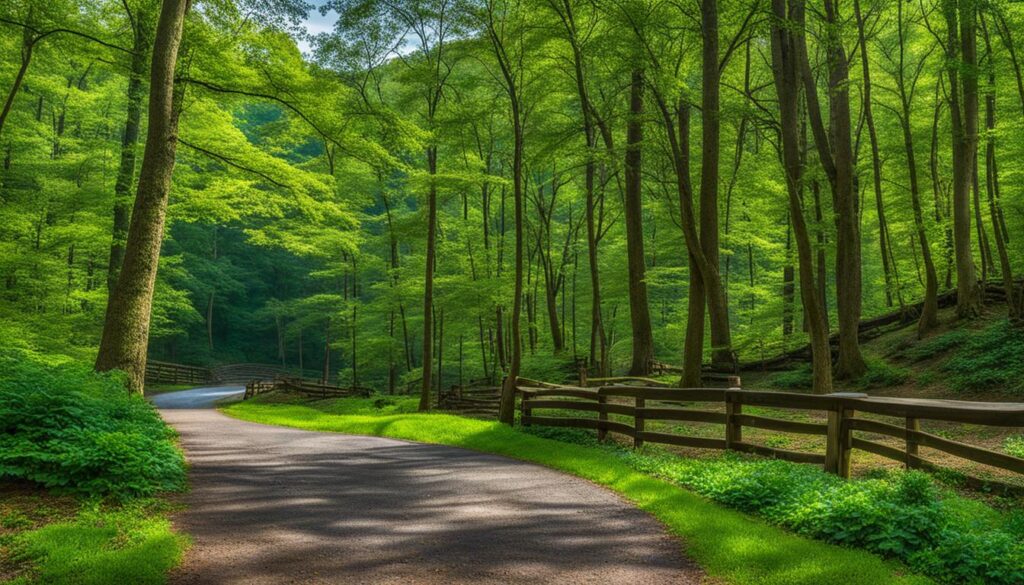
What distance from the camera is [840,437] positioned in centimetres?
706

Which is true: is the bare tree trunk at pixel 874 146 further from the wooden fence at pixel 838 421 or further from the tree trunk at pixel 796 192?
the wooden fence at pixel 838 421

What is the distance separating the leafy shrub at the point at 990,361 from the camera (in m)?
13.1

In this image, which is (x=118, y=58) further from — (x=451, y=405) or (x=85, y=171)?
(x=451, y=405)

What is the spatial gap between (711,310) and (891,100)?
13892 mm

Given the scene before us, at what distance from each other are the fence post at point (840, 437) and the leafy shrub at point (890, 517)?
0.80 ft

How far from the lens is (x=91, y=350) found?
60.7 feet

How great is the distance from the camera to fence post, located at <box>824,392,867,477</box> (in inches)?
274

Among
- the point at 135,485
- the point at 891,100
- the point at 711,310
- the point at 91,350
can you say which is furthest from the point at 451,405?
the point at 891,100

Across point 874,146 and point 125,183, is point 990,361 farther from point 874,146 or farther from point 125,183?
point 125,183

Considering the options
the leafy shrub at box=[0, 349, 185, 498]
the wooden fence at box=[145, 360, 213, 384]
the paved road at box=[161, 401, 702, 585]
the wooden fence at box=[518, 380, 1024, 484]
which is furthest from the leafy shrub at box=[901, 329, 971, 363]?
the wooden fence at box=[145, 360, 213, 384]

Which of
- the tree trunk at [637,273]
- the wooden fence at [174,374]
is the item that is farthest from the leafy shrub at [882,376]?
the wooden fence at [174,374]

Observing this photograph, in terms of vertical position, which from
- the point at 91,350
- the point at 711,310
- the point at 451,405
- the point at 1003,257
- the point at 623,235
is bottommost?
the point at 451,405

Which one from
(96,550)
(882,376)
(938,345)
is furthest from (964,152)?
(96,550)

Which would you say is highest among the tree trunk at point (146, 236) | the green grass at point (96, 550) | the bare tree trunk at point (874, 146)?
the bare tree trunk at point (874, 146)
